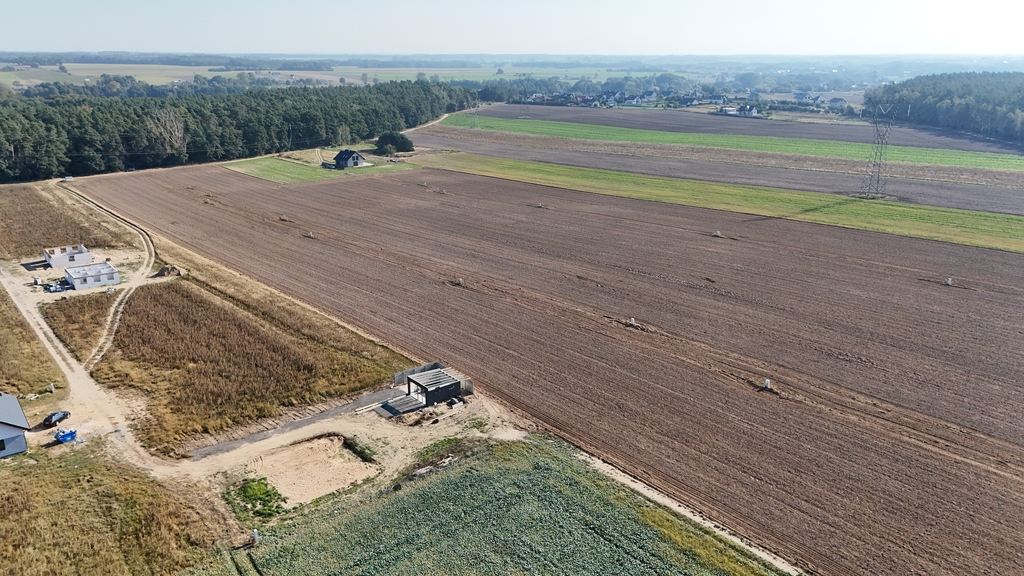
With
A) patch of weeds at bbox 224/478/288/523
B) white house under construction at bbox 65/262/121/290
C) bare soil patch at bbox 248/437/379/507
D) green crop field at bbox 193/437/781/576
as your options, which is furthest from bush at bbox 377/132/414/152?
green crop field at bbox 193/437/781/576

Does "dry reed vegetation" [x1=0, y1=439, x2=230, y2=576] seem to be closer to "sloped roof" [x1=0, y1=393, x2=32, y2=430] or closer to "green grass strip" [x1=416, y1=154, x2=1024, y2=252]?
"sloped roof" [x1=0, y1=393, x2=32, y2=430]

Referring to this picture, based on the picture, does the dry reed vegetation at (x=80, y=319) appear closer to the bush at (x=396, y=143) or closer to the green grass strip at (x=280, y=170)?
the green grass strip at (x=280, y=170)

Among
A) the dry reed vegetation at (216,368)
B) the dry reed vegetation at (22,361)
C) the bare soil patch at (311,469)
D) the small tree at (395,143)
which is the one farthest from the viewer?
the small tree at (395,143)

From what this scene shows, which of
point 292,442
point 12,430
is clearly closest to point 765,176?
point 292,442

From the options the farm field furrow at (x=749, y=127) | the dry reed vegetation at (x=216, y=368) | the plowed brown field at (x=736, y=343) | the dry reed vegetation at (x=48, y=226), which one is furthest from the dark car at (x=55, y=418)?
the farm field furrow at (x=749, y=127)

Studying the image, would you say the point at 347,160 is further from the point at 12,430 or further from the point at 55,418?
the point at 12,430

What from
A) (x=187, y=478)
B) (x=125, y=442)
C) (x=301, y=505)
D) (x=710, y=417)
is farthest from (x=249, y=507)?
(x=710, y=417)
